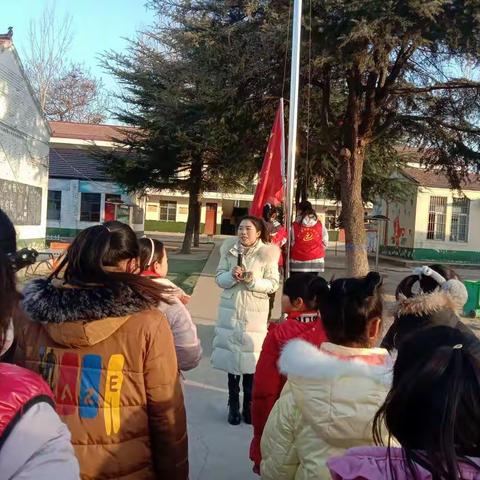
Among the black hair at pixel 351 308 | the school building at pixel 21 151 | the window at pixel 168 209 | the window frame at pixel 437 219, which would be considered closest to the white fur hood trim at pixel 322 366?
the black hair at pixel 351 308

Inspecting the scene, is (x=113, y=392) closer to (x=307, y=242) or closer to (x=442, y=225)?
(x=307, y=242)

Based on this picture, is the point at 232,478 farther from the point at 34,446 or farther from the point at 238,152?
the point at 238,152

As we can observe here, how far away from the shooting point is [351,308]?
2.24m

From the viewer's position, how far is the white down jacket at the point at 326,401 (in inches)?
75.9

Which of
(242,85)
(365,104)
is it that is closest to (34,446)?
(242,85)

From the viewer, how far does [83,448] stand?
2.00m

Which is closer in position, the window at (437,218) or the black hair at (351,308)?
the black hair at (351,308)

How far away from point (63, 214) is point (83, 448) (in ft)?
120

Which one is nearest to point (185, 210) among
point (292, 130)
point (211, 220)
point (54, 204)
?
point (211, 220)

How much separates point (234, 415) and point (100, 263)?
2979 mm

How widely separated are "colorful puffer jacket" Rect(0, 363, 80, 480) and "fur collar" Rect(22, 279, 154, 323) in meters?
0.79

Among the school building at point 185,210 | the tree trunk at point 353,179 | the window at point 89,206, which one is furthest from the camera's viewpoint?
the school building at point 185,210

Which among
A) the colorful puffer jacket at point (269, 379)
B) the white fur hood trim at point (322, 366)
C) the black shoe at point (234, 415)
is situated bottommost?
the black shoe at point (234, 415)

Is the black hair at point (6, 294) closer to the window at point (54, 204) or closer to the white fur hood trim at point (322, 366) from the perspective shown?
the white fur hood trim at point (322, 366)
